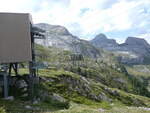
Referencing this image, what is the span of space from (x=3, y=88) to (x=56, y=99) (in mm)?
10865

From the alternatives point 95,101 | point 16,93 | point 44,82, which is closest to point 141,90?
point 95,101

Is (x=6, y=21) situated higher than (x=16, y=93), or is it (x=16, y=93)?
(x=6, y=21)

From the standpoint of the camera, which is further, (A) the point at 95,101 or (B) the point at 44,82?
(A) the point at 95,101

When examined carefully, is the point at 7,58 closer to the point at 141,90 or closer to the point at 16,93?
the point at 16,93

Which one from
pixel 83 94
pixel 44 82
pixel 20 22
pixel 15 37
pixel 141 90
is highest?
pixel 20 22

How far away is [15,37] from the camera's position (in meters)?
42.9

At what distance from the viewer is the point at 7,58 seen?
41844mm

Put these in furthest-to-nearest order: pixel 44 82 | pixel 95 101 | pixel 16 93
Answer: pixel 95 101 < pixel 44 82 < pixel 16 93

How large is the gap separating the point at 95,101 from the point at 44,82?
51.4 feet

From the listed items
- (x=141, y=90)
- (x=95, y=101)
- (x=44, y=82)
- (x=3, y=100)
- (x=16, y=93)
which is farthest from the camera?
(x=141, y=90)

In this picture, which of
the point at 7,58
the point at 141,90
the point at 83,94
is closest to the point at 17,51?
the point at 7,58

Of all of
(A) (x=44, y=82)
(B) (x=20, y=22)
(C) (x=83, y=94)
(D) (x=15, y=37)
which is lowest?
(C) (x=83, y=94)

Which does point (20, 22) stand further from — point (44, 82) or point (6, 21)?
point (44, 82)

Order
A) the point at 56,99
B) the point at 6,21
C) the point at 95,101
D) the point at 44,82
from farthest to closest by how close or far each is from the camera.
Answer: the point at 95,101
the point at 44,82
the point at 56,99
the point at 6,21
